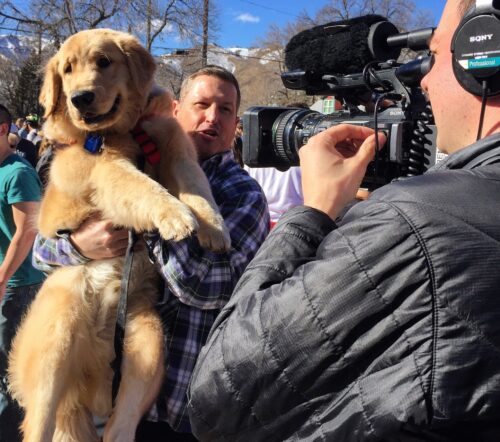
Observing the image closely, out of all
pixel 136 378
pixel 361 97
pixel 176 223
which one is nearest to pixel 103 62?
pixel 176 223

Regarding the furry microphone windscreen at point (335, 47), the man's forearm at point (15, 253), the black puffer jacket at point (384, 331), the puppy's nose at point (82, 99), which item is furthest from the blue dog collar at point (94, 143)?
the black puffer jacket at point (384, 331)

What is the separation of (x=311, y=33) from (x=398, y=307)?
Answer: 134cm

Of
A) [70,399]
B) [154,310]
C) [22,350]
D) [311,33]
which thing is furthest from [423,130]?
[22,350]

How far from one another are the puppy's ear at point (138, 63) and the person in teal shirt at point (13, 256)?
1.67 m

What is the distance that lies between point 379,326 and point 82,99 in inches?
79.4

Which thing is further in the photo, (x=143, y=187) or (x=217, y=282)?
(x=143, y=187)

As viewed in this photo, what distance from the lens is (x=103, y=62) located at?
264cm

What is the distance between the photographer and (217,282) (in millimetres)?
2039

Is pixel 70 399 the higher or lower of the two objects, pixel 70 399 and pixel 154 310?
the lower

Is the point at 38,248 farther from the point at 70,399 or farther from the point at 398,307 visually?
the point at 398,307

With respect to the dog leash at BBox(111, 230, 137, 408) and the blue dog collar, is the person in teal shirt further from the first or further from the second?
the dog leash at BBox(111, 230, 137, 408)

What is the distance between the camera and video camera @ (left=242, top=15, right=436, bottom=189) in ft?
5.12

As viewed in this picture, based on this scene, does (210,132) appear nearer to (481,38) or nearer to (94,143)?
(94,143)

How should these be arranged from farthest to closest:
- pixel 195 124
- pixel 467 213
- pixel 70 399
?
pixel 195 124, pixel 70 399, pixel 467 213
